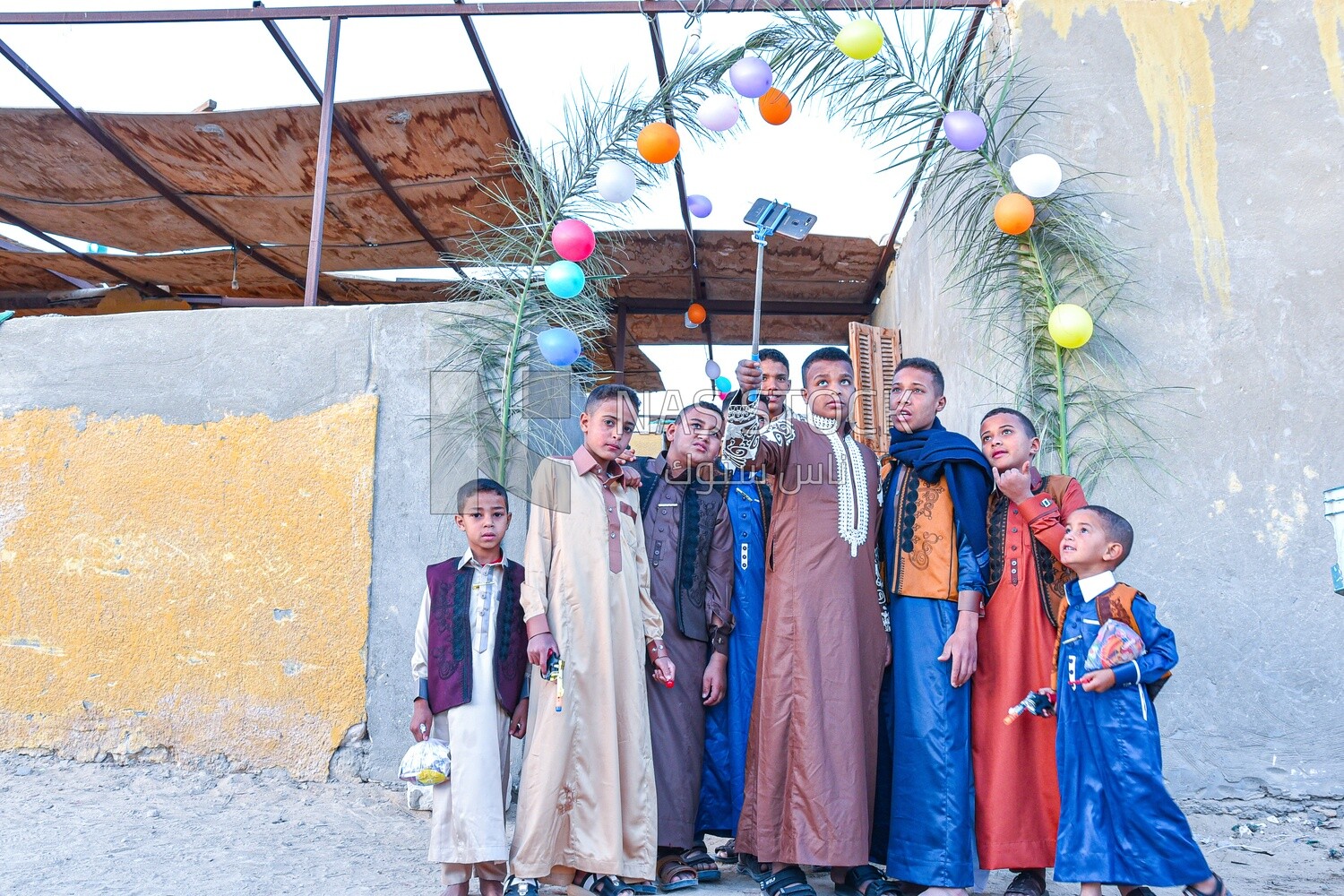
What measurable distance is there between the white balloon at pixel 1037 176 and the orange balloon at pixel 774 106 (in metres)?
1.02

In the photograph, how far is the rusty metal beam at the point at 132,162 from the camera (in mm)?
4997

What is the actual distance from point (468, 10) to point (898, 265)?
3.12 m

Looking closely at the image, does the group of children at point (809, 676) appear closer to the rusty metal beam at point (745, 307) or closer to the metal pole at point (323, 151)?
the metal pole at point (323, 151)

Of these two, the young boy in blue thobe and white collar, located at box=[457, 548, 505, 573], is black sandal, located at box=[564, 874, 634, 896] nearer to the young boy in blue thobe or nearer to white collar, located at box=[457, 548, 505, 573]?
white collar, located at box=[457, 548, 505, 573]

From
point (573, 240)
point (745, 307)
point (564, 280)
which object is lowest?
Answer: point (564, 280)

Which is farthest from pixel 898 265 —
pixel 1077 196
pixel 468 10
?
pixel 468 10

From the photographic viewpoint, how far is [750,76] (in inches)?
165

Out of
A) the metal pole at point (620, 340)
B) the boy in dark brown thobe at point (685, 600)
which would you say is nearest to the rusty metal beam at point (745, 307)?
the metal pole at point (620, 340)

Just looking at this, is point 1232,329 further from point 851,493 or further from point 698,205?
point 698,205

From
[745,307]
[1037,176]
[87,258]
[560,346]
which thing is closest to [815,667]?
[560,346]

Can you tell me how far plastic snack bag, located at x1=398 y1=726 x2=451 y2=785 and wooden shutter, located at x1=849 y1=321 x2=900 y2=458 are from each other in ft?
9.59

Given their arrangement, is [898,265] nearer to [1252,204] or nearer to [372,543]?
[1252,204]

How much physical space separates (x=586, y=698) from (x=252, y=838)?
1.46 m

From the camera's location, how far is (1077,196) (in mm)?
4328
